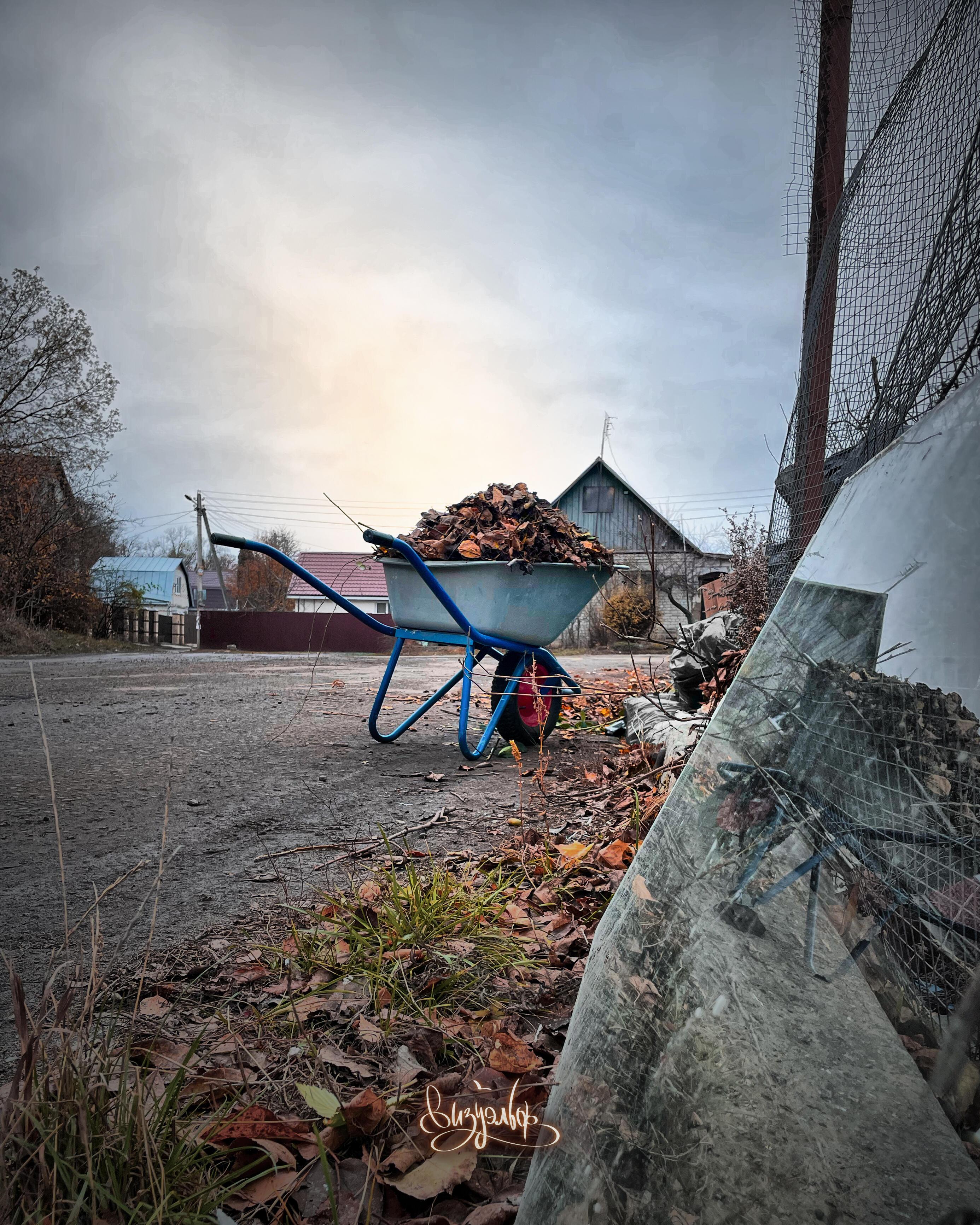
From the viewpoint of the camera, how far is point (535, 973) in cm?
153

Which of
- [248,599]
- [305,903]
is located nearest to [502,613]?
[305,903]

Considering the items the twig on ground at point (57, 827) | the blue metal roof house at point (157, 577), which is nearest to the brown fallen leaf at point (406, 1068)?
the twig on ground at point (57, 827)

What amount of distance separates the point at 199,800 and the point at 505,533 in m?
2.15

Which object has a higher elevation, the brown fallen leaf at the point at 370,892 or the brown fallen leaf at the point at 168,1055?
the brown fallen leaf at the point at 168,1055

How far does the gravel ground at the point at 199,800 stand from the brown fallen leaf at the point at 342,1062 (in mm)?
515

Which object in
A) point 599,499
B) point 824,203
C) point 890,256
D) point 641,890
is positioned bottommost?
point 641,890

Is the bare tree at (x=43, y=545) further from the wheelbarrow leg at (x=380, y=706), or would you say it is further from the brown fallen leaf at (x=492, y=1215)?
the brown fallen leaf at (x=492, y=1215)

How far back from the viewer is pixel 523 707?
4520 mm

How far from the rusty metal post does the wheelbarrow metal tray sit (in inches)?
51.4

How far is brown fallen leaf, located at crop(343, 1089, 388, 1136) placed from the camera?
3.37 ft

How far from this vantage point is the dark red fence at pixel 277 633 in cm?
2134

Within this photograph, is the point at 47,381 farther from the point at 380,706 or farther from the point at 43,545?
the point at 380,706

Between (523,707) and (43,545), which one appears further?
(43,545)

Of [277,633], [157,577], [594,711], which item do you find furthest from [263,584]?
[594,711]
